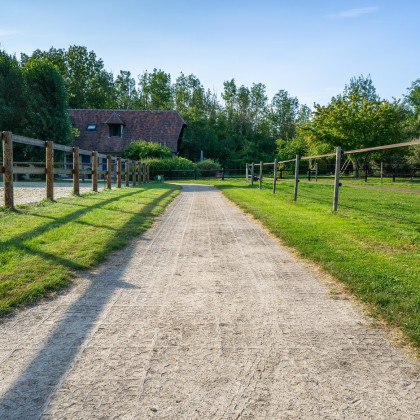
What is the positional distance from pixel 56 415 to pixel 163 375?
0.55 metres

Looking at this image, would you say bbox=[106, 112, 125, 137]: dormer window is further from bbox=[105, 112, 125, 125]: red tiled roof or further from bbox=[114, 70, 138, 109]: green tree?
bbox=[114, 70, 138, 109]: green tree

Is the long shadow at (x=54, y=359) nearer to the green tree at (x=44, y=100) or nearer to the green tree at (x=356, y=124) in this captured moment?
the green tree at (x=44, y=100)

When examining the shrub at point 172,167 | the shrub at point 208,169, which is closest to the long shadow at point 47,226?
the shrub at point 172,167

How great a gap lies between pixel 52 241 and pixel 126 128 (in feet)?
120

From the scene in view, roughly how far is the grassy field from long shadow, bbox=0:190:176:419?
85.3 inches

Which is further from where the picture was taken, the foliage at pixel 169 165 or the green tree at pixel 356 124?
the green tree at pixel 356 124

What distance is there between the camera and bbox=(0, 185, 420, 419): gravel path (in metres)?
1.75

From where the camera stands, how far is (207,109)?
2601 inches

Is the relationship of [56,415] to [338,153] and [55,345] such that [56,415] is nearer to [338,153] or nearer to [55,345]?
[55,345]

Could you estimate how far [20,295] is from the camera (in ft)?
9.92

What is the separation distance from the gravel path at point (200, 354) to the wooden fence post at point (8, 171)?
4.34 meters

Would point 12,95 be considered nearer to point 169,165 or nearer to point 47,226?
point 169,165

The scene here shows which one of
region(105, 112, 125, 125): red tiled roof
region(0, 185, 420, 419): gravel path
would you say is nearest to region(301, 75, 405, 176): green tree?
region(105, 112, 125, 125): red tiled roof

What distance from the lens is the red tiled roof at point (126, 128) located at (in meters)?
38.0
